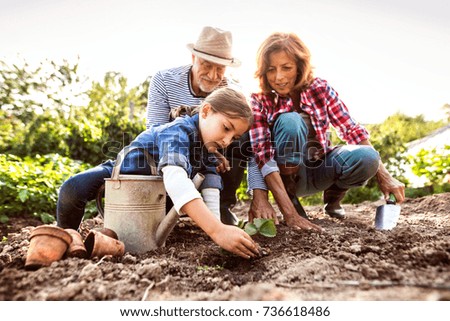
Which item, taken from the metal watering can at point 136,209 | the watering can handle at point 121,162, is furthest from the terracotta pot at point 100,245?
the watering can handle at point 121,162

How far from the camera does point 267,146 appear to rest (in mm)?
2773

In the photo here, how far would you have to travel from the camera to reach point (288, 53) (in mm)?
2656

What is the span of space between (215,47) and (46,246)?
1.72 m

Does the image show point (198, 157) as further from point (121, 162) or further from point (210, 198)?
point (121, 162)

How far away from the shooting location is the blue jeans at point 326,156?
270 centimetres

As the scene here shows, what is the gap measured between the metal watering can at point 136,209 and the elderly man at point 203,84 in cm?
87

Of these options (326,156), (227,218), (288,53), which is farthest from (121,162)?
(326,156)

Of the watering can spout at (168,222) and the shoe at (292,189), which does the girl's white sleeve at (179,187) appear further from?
the shoe at (292,189)

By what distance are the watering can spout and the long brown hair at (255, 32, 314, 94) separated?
3.49 feet

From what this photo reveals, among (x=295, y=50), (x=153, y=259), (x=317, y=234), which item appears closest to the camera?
(x=153, y=259)

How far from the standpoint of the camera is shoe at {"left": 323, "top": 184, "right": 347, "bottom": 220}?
3.21 m
